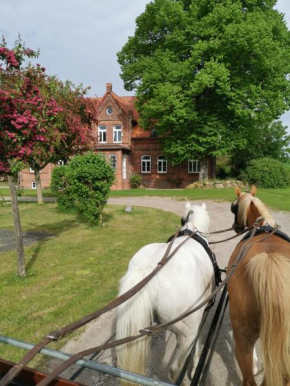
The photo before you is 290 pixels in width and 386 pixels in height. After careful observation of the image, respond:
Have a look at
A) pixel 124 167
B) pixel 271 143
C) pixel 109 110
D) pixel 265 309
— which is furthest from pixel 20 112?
pixel 271 143

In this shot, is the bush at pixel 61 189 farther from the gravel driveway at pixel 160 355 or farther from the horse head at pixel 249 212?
the horse head at pixel 249 212

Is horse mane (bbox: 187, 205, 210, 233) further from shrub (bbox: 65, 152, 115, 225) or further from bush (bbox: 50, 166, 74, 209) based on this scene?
bush (bbox: 50, 166, 74, 209)

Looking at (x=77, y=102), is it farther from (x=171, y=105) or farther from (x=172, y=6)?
(x=172, y=6)

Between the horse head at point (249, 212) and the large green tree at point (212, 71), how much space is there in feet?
63.3

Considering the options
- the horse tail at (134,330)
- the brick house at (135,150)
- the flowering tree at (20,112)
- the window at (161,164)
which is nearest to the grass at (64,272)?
the horse tail at (134,330)

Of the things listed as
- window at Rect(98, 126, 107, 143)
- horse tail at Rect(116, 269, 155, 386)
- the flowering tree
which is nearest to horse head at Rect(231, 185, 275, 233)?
horse tail at Rect(116, 269, 155, 386)

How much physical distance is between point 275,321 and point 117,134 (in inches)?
1281

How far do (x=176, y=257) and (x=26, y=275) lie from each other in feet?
15.7

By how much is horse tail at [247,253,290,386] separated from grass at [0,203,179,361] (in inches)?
114

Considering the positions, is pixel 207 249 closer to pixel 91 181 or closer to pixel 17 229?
pixel 17 229

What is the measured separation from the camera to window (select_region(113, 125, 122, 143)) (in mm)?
33250

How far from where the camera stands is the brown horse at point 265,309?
2.15 metres

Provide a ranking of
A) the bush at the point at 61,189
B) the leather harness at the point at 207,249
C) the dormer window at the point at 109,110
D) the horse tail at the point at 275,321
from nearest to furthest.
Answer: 1. the horse tail at the point at 275,321
2. the leather harness at the point at 207,249
3. the bush at the point at 61,189
4. the dormer window at the point at 109,110

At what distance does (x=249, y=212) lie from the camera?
4023 millimetres
